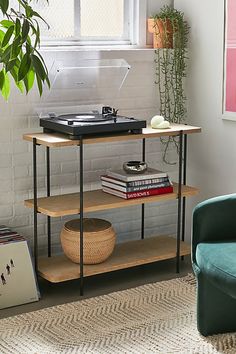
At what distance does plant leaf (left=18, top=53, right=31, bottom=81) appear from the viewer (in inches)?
113

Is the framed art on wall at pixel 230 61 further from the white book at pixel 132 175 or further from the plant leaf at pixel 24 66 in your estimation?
the plant leaf at pixel 24 66

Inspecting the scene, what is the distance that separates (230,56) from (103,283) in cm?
146

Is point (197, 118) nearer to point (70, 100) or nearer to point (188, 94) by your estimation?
point (188, 94)

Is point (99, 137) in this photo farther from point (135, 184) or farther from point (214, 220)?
point (214, 220)

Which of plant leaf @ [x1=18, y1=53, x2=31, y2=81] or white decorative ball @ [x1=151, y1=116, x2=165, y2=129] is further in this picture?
white decorative ball @ [x1=151, y1=116, x2=165, y2=129]

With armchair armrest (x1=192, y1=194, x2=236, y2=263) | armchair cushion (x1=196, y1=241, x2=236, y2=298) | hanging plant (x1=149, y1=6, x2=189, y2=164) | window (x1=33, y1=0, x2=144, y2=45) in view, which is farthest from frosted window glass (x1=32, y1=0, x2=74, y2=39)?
armchair cushion (x1=196, y1=241, x2=236, y2=298)

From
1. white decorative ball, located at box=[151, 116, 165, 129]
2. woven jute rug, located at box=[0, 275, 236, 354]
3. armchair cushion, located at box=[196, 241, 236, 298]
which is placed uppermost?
white decorative ball, located at box=[151, 116, 165, 129]

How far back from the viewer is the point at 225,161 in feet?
14.3

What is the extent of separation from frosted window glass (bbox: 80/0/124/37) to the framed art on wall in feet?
2.16

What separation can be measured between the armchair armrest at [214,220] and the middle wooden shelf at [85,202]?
67 cm

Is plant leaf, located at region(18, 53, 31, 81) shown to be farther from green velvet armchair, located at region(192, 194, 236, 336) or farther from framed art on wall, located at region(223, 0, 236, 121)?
framed art on wall, located at region(223, 0, 236, 121)

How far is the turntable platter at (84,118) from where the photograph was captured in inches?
153

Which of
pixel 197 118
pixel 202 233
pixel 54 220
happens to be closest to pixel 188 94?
pixel 197 118

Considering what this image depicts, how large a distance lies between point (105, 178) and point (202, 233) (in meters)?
0.93
